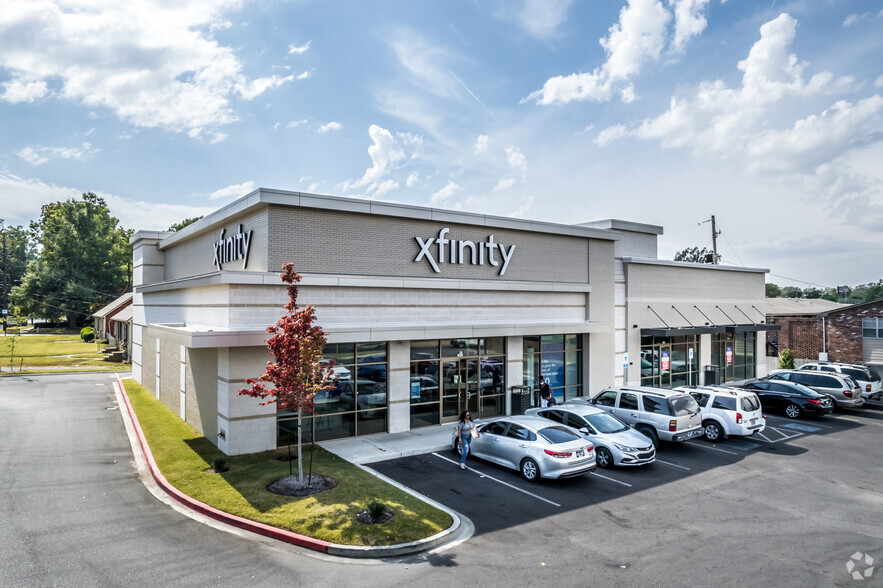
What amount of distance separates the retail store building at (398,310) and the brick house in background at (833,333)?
1280cm

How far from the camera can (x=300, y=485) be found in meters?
12.7

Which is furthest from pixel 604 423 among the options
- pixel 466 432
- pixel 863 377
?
pixel 863 377

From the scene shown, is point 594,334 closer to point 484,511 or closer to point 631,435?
point 631,435

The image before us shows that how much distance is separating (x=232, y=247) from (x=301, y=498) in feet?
34.2

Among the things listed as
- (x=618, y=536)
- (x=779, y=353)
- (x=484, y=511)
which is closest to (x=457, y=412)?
(x=484, y=511)

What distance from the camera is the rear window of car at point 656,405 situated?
56.8ft

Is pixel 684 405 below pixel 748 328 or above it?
below

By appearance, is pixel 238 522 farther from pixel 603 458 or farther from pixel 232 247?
pixel 232 247

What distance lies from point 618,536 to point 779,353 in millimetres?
35899

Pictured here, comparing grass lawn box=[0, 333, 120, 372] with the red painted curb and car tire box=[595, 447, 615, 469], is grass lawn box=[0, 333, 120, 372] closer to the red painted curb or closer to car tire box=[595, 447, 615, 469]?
the red painted curb

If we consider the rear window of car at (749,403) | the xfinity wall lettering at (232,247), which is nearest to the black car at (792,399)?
the rear window of car at (749,403)

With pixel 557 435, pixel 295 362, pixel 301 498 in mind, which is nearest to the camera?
pixel 301 498

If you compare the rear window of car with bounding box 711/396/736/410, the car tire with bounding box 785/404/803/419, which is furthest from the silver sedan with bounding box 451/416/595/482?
the car tire with bounding box 785/404/803/419

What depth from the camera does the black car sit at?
22.5 metres
